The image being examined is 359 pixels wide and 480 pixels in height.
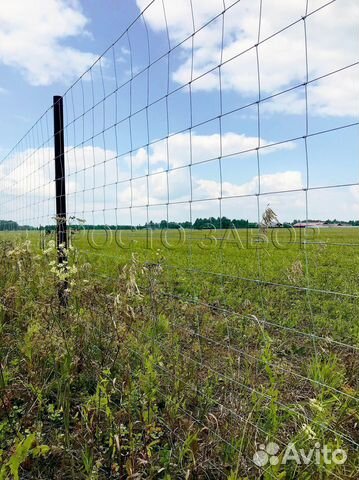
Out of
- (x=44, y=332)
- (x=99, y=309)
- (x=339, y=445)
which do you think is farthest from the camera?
(x=99, y=309)

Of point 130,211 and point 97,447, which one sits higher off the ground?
point 130,211

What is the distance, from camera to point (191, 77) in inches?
101

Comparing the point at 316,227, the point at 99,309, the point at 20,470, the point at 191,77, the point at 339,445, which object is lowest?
the point at 20,470

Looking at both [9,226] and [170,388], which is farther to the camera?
[9,226]

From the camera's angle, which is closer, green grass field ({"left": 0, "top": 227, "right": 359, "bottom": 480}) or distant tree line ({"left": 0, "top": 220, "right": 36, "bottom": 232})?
green grass field ({"left": 0, "top": 227, "right": 359, "bottom": 480})

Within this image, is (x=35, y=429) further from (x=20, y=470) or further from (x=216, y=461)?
(x=216, y=461)

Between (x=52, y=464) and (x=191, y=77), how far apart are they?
2174mm

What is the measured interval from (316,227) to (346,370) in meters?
1.06

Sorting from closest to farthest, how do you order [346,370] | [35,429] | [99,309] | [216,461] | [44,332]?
1. [216,461]
2. [35,429]
3. [346,370]
4. [44,332]
5. [99,309]

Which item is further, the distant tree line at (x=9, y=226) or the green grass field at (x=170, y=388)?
the distant tree line at (x=9, y=226)

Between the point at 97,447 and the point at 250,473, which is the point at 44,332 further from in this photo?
the point at 250,473

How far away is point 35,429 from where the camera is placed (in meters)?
2.28

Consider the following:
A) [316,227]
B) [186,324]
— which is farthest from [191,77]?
[186,324]

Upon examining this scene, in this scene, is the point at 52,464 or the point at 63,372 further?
the point at 63,372
